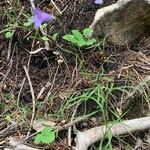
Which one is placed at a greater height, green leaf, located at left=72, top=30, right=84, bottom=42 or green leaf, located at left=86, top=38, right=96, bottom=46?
green leaf, located at left=72, top=30, right=84, bottom=42

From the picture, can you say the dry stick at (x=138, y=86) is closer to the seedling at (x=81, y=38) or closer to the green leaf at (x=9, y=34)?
the seedling at (x=81, y=38)

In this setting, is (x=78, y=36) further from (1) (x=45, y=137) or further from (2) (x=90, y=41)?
(1) (x=45, y=137)

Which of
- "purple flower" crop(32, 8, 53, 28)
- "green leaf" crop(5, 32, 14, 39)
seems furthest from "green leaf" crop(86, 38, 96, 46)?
"green leaf" crop(5, 32, 14, 39)

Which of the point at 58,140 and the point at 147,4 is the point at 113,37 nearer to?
the point at 147,4

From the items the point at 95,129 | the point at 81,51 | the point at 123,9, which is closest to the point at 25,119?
the point at 95,129

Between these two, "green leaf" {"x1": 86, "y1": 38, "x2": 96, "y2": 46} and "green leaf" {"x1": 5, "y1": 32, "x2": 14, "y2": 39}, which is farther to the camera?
"green leaf" {"x1": 5, "y1": 32, "x2": 14, "y2": 39}

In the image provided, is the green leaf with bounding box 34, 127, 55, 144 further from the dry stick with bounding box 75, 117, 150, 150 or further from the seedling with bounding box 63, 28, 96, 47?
the seedling with bounding box 63, 28, 96, 47
